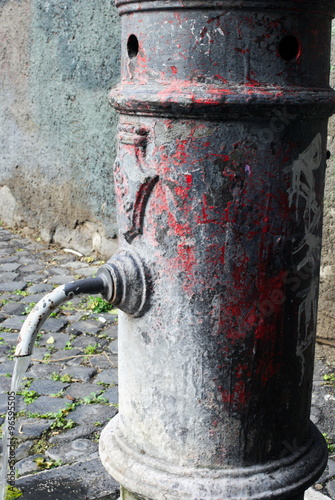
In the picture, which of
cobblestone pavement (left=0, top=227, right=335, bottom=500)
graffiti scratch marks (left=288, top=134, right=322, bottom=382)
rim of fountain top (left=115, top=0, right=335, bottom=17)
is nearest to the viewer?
rim of fountain top (left=115, top=0, right=335, bottom=17)

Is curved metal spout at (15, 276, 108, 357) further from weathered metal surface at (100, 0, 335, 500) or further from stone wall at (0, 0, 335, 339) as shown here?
stone wall at (0, 0, 335, 339)

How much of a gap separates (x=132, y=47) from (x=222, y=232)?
1.95 feet

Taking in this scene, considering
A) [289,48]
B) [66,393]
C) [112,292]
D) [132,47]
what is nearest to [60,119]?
[66,393]

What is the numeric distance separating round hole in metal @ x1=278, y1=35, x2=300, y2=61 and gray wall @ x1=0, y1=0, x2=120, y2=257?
3.04 metres

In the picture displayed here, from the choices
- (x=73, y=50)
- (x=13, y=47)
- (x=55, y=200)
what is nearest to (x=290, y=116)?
(x=73, y=50)

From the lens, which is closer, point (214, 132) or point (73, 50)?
point (214, 132)

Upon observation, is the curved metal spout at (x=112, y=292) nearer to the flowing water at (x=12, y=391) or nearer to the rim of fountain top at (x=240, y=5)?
the flowing water at (x=12, y=391)

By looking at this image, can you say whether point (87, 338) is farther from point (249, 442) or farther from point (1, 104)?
point (1, 104)

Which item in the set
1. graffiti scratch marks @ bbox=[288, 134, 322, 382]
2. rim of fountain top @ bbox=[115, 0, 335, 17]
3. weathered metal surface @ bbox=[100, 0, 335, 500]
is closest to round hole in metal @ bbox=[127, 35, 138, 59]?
weathered metal surface @ bbox=[100, 0, 335, 500]

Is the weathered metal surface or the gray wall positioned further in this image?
the gray wall

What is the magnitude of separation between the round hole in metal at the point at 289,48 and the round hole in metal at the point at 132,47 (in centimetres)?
41

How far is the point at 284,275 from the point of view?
187 centimetres

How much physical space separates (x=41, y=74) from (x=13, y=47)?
0.47 meters

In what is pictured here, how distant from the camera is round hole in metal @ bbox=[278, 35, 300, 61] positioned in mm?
1753
